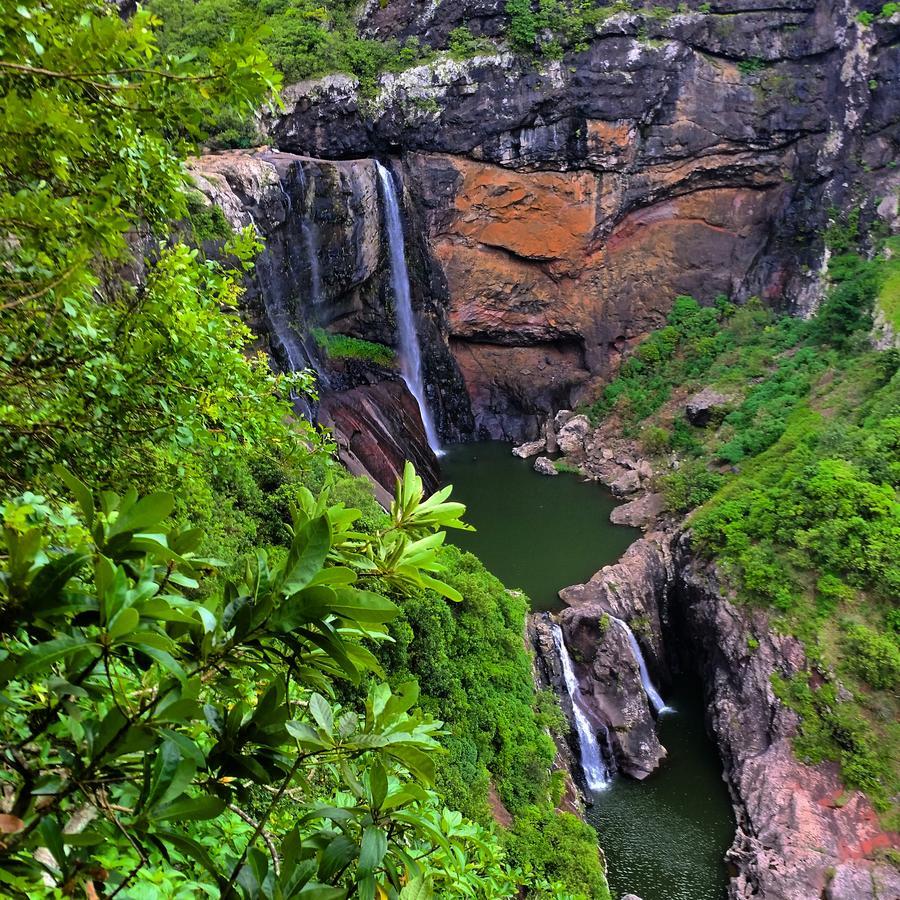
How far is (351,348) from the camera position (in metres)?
16.2

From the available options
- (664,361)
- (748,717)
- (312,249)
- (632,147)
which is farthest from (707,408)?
(312,249)

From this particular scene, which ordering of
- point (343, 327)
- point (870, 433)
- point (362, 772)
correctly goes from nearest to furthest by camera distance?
1. point (362, 772)
2. point (870, 433)
3. point (343, 327)

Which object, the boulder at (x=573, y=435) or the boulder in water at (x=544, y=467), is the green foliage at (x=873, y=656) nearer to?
the boulder in water at (x=544, y=467)

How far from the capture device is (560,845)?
20.8 ft

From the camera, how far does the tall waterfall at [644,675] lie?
1030cm

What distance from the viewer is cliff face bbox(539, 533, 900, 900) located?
287 inches

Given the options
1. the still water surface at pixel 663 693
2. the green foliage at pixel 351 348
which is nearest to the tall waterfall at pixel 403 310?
the green foliage at pixel 351 348

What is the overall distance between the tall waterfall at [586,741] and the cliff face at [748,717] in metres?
0.32

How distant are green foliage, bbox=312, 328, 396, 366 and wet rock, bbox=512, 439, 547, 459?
14.5 ft

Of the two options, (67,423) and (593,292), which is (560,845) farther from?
(593,292)

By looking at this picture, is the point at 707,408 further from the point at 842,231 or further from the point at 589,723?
the point at 589,723

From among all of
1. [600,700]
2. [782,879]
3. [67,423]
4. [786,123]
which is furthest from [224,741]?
[786,123]

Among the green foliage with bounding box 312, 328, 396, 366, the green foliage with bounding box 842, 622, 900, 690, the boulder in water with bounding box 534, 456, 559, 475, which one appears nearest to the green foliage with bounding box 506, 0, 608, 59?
the green foliage with bounding box 312, 328, 396, 366

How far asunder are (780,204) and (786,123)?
204 cm
